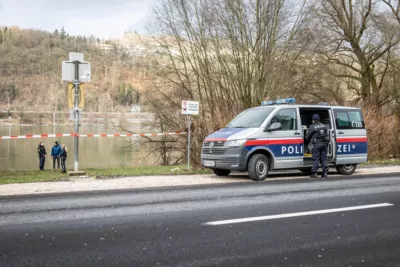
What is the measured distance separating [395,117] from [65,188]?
2215 cm

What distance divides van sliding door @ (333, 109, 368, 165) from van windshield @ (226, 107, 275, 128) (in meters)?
2.53

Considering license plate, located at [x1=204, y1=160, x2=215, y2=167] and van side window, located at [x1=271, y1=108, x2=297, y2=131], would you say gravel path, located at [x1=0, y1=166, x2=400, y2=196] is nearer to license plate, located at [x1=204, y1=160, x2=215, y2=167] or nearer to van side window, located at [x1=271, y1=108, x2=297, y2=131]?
license plate, located at [x1=204, y1=160, x2=215, y2=167]

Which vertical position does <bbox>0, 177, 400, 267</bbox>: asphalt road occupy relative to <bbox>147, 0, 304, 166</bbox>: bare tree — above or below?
below

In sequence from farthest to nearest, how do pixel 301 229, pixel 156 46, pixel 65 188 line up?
1. pixel 156 46
2. pixel 65 188
3. pixel 301 229

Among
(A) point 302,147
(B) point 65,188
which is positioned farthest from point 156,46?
(B) point 65,188

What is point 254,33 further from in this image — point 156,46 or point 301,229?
point 301,229

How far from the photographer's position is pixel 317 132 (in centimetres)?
1230

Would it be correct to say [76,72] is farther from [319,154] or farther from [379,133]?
[379,133]

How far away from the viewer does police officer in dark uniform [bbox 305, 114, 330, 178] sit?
12320 mm

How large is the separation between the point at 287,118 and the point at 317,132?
1011 millimetres

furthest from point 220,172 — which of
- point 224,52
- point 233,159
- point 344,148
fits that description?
point 224,52

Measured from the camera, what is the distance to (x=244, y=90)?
75.0 feet

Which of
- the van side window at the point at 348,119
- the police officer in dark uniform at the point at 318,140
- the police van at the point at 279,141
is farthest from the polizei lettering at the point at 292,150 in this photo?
the van side window at the point at 348,119

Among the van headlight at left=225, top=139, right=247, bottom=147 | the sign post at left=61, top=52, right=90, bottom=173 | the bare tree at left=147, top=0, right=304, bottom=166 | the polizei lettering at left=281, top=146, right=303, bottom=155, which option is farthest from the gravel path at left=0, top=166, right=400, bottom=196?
the bare tree at left=147, top=0, right=304, bottom=166
